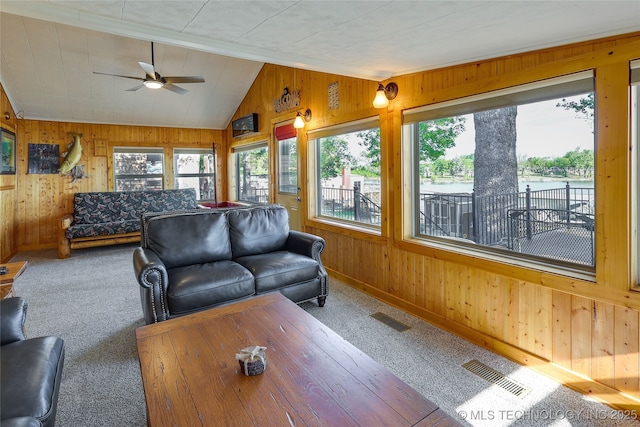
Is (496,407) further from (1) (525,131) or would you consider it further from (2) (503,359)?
(1) (525,131)

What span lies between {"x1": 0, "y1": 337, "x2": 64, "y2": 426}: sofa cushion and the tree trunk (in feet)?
9.28

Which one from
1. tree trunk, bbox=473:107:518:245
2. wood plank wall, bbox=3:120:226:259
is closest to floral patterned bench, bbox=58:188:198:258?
wood plank wall, bbox=3:120:226:259

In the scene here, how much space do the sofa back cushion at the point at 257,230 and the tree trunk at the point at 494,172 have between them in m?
1.91

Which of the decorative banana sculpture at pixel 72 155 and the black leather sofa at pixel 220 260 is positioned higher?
the decorative banana sculpture at pixel 72 155

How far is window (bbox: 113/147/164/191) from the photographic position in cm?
685

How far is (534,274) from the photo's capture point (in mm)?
2236

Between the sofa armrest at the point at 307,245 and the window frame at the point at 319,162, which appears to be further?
the window frame at the point at 319,162

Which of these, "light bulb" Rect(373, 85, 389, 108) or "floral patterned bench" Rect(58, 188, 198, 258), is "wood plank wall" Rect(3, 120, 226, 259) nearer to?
"floral patterned bench" Rect(58, 188, 198, 258)

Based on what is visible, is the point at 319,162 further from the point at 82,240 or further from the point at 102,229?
the point at 82,240

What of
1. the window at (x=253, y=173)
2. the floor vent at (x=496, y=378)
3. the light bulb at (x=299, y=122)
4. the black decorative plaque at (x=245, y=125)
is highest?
the black decorative plaque at (x=245, y=125)

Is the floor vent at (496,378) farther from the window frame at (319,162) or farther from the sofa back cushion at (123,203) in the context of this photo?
the sofa back cushion at (123,203)

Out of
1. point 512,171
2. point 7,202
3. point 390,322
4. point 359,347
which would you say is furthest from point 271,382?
point 7,202

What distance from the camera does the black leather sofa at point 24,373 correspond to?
1201 millimetres
